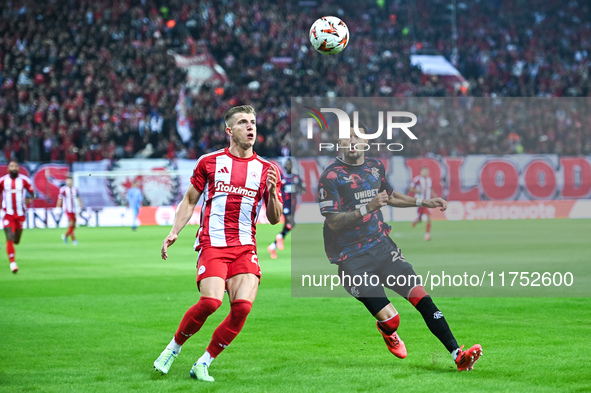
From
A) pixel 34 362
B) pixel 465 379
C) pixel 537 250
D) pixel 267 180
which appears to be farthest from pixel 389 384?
pixel 537 250

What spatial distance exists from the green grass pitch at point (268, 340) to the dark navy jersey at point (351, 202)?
1147 mm

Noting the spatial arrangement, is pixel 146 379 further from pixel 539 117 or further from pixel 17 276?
pixel 539 117

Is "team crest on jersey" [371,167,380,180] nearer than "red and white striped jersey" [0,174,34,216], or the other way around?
"team crest on jersey" [371,167,380,180]

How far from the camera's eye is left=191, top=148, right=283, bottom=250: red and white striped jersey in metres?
6.77

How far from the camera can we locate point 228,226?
6.78m

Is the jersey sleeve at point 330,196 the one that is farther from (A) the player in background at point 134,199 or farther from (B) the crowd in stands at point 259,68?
(B) the crowd in stands at point 259,68

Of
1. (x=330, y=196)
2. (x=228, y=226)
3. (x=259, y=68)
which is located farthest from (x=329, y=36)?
(x=259, y=68)

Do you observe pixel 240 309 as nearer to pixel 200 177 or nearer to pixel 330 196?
pixel 200 177

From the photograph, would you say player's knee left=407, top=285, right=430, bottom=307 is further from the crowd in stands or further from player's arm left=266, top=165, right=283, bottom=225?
the crowd in stands

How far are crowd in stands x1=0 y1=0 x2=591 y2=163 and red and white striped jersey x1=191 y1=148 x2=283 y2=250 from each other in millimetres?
25363

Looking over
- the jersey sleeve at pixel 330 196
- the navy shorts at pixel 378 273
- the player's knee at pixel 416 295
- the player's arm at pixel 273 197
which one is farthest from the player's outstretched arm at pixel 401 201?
the player's arm at pixel 273 197

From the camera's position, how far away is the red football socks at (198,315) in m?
6.44

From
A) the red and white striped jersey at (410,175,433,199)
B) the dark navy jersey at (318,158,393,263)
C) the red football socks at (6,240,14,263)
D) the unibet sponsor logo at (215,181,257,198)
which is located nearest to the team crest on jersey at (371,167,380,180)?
the dark navy jersey at (318,158,393,263)

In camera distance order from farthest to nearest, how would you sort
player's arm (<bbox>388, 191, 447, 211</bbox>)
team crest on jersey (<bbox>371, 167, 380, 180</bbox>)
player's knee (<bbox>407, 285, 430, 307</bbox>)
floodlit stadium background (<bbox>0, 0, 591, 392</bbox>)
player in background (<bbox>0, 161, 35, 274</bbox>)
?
1. player in background (<bbox>0, 161, 35, 274</bbox>)
2. floodlit stadium background (<bbox>0, 0, 591, 392</bbox>)
3. team crest on jersey (<bbox>371, 167, 380, 180</bbox>)
4. player's arm (<bbox>388, 191, 447, 211</bbox>)
5. player's knee (<bbox>407, 285, 430, 307</bbox>)
